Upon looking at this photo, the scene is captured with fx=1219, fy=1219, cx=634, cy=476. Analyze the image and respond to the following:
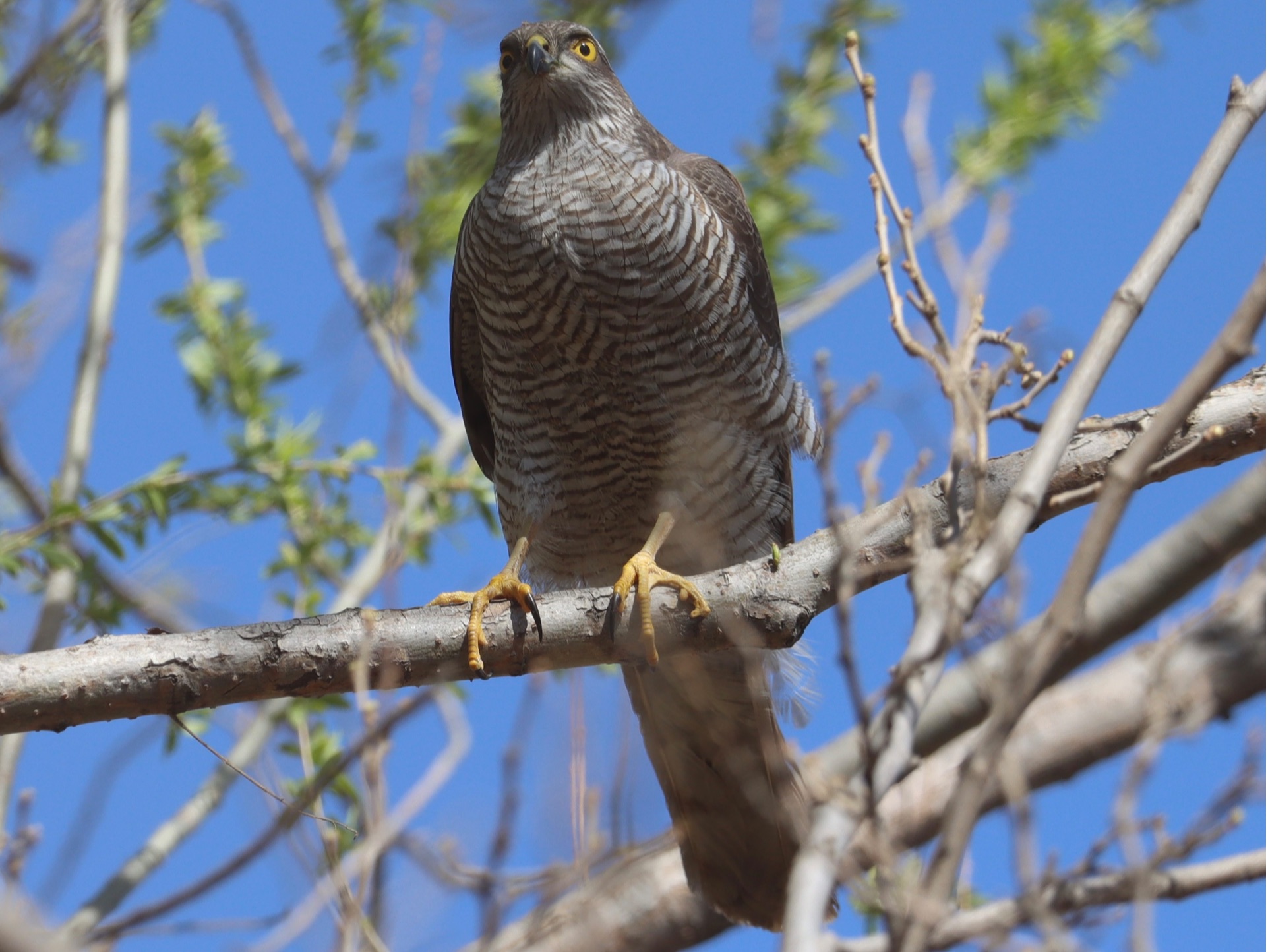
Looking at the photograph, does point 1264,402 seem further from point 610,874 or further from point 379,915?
point 379,915

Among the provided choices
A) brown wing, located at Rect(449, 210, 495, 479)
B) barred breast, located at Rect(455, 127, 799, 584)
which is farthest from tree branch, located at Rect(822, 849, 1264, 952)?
brown wing, located at Rect(449, 210, 495, 479)

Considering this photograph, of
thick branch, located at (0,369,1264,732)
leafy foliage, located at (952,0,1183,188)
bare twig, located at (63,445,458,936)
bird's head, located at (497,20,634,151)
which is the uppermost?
leafy foliage, located at (952,0,1183,188)

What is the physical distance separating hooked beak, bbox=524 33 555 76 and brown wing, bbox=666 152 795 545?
56 cm

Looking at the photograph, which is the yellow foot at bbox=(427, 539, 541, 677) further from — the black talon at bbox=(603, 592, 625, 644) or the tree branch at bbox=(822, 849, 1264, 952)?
the tree branch at bbox=(822, 849, 1264, 952)

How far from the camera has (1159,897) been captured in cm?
282

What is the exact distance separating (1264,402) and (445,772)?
2.31m

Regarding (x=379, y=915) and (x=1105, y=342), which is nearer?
(x=1105, y=342)

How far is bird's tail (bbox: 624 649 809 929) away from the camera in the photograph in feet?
13.7

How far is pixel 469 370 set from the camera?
187 inches

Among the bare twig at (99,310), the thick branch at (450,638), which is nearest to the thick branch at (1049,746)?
the thick branch at (450,638)

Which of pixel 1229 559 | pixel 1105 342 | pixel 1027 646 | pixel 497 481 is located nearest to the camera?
pixel 1027 646

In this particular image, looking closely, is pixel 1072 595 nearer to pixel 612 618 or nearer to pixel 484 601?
pixel 612 618

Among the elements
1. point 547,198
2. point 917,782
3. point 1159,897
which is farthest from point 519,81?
point 1159,897

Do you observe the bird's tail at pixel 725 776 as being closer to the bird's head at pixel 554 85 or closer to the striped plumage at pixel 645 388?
the striped plumage at pixel 645 388
